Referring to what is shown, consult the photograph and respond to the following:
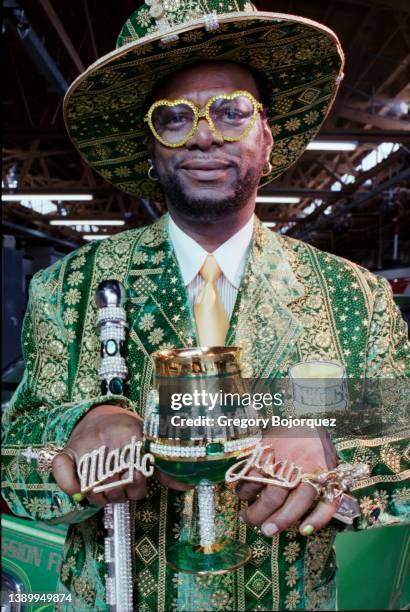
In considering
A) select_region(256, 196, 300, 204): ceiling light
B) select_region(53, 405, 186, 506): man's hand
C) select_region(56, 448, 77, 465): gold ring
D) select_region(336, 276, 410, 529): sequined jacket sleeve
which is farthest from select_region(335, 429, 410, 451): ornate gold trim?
select_region(256, 196, 300, 204): ceiling light

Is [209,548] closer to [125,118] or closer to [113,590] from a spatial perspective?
[113,590]

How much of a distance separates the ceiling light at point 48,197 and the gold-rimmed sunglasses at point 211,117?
0.67 meters

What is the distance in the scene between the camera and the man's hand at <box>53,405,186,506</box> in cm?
54

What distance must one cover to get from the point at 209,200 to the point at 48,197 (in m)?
1.04

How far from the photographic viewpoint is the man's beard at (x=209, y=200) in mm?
779

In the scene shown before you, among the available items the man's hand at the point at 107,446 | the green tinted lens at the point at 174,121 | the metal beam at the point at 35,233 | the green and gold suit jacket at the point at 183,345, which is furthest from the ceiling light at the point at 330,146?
the man's hand at the point at 107,446

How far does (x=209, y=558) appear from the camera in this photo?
20.6 inches

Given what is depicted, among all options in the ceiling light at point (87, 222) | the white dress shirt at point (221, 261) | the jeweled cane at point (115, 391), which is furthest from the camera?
the ceiling light at point (87, 222)

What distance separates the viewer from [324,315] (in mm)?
833

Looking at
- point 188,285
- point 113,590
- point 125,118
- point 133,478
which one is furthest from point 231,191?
point 113,590

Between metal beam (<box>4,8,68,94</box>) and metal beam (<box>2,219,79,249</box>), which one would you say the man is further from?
metal beam (<box>2,219,79,249</box>)

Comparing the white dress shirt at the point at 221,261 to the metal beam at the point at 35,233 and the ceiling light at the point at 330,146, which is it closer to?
the ceiling light at the point at 330,146

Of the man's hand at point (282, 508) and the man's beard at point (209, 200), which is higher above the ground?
the man's beard at point (209, 200)

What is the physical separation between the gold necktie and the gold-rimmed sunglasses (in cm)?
20
